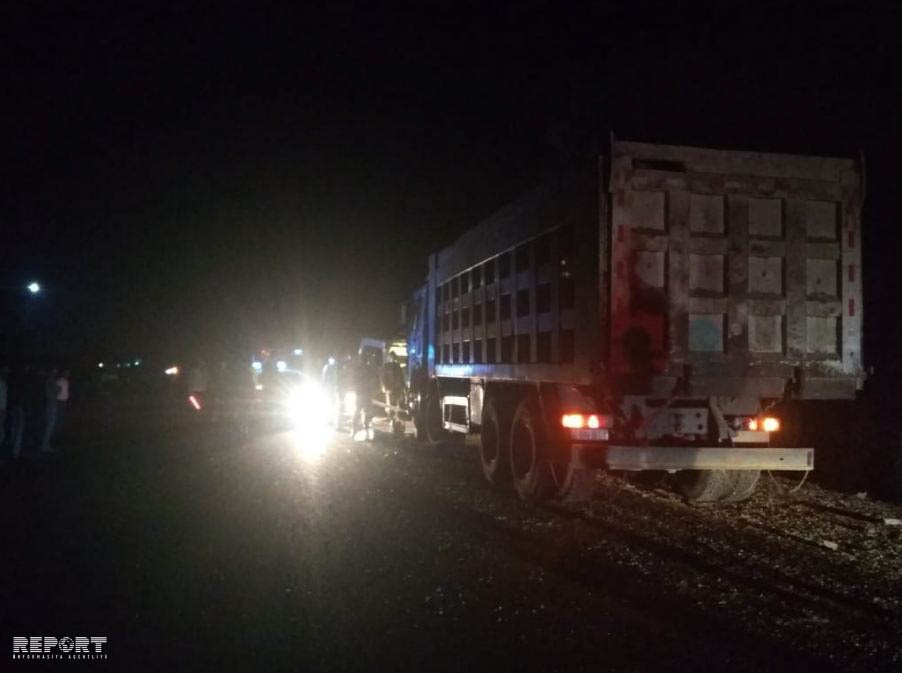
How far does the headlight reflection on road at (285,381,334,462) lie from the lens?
16703 mm

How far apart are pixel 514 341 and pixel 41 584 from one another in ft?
20.3

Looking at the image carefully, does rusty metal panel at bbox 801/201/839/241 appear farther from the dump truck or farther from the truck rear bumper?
the truck rear bumper

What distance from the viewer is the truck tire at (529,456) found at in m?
10.1

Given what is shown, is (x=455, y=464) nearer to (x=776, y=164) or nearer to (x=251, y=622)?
(x=776, y=164)

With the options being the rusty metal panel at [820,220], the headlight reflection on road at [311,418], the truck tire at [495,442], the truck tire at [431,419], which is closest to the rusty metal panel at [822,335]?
the rusty metal panel at [820,220]

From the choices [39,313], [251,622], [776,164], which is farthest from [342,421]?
[39,313]

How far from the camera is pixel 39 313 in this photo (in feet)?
170

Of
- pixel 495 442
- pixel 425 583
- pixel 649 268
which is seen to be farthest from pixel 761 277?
pixel 425 583

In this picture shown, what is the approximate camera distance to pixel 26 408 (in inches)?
579

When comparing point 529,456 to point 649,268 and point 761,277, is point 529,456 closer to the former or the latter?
point 649,268

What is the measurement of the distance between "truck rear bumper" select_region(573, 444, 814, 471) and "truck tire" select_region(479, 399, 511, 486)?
94.3 inches

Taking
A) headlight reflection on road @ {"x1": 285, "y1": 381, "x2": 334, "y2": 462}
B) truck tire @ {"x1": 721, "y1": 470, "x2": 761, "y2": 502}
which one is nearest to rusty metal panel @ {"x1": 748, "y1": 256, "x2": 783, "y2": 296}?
truck tire @ {"x1": 721, "y1": 470, "x2": 761, "y2": 502}

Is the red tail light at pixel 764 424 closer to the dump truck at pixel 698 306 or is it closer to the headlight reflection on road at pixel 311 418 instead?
the dump truck at pixel 698 306

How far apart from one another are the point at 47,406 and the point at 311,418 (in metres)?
11.2
